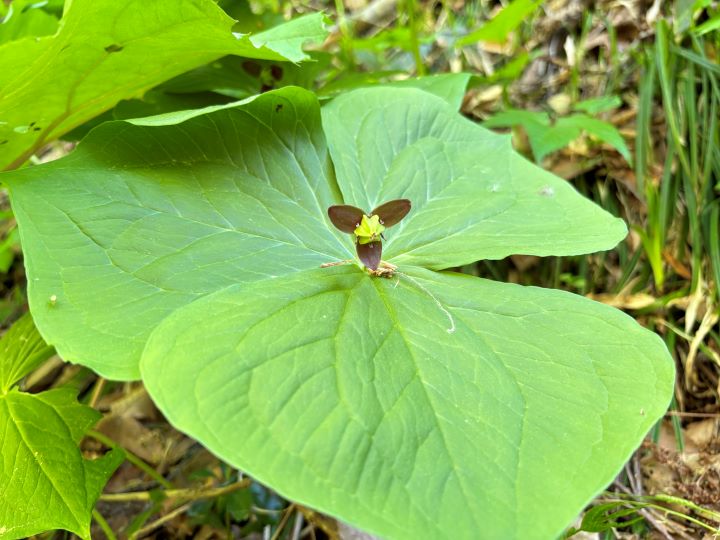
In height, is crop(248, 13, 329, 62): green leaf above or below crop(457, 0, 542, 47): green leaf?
above

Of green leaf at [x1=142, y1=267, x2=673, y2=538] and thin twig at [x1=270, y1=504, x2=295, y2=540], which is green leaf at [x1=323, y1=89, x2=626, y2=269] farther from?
thin twig at [x1=270, y1=504, x2=295, y2=540]

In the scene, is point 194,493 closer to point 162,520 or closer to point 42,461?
point 162,520

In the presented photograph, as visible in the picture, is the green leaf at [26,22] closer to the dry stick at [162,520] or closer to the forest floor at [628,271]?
the forest floor at [628,271]

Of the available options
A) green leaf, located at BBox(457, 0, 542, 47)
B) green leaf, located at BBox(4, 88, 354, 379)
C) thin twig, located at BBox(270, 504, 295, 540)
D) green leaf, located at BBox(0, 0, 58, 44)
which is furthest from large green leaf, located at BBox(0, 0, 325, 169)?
green leaf, located at BBox(457, 0, 542, 47)

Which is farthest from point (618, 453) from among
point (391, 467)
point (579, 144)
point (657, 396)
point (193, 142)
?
point (579, 144)

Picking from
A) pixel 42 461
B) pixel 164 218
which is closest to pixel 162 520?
pixel 42 461

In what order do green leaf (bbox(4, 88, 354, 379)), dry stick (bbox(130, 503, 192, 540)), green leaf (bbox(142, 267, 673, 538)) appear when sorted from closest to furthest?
1. green leaf (bbox(142, 267, 673, 538))
2. green leaf (bbox(4, 88, 354, 379))
3. dry stick (bbox(130, 503, 192, 540))

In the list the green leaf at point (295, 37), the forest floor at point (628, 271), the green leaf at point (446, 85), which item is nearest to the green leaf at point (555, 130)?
the forest floor at point (628, 271)
